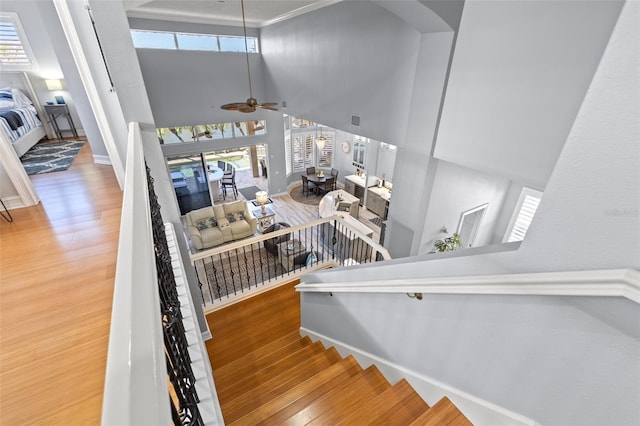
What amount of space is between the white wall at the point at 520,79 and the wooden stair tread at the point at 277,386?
300cm

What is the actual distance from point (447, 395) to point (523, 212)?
234 inches

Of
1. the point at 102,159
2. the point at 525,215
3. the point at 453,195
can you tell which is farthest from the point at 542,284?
the point at 525,215

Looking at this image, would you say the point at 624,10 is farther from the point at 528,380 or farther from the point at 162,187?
the point at 162,187

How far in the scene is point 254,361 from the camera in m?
3.10

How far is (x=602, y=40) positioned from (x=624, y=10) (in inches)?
110

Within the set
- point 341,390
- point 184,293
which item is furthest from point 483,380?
point 184,293

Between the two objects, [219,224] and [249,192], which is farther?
[249,192]

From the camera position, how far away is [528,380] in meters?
1.10

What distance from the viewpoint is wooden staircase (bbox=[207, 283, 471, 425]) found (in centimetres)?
183

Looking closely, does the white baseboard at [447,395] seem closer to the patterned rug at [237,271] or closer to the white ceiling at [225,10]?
the patterned rug at [237,271]

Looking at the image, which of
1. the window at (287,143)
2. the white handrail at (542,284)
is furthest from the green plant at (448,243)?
the window at (287,143)

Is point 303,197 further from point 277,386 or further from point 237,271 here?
point 277,386

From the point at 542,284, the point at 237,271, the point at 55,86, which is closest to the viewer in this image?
the point at 542,284

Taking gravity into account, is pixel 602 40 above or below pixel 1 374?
above
